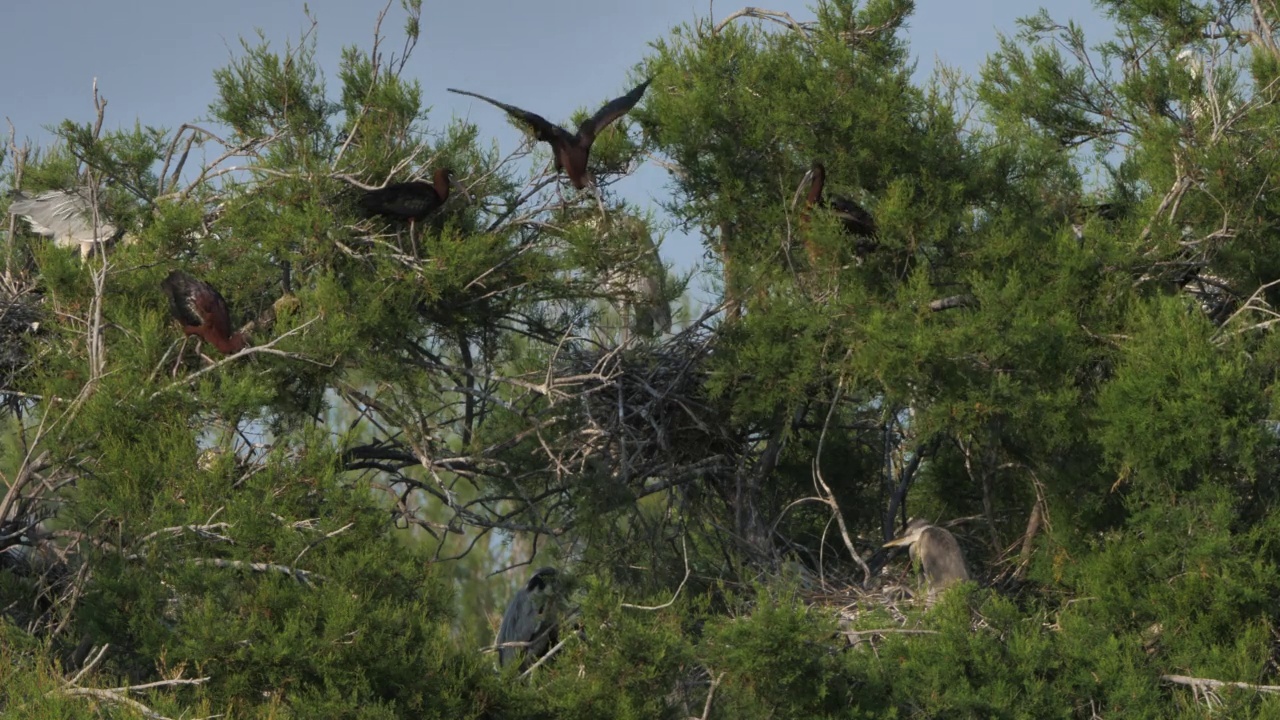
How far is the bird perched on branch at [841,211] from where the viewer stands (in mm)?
9344

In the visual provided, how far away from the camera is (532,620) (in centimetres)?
992

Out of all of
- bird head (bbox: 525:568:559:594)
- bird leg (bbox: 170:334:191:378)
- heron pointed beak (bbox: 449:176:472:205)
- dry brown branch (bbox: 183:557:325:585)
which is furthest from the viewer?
bird head (bbox: 525:568:559:594)

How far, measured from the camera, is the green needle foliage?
7.41m

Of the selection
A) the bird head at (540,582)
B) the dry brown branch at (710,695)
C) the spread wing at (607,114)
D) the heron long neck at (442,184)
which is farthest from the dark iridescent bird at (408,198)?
the dry brown branch at (710,695)

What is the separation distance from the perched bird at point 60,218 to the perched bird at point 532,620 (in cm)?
316

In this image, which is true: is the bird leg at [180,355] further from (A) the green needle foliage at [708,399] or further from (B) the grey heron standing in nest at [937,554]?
(B) the grey heron standing in nest at [937,554]

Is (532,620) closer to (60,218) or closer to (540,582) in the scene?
(540,582)

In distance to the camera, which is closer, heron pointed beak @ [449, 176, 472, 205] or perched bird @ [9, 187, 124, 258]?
perched bird @ [9, 187, 124, 258]

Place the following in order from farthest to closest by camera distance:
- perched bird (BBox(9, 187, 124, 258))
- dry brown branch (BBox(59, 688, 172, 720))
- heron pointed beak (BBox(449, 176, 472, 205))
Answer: heron pointed beak (BBox(449, 176, 472, 205)) → perched bird (BBox(9, 187, 124, 258)) → dry brown branch (BBox(59, 688, 172, 720))

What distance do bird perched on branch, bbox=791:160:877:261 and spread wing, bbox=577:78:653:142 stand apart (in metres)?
1.11

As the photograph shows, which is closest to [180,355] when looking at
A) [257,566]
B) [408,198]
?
[257,566]

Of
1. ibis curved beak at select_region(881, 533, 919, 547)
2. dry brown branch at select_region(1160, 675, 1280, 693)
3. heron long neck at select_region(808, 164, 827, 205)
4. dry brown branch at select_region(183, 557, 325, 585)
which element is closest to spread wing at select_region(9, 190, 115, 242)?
dry brown branch at select_region(183, 557, 325, 585)

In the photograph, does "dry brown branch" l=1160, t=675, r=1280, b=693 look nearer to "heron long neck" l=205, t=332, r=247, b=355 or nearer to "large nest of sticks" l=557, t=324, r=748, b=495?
"large nest of sticks" l=557, t=324, r=748, b=495

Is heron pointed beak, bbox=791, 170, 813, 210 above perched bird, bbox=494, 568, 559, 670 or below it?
above
